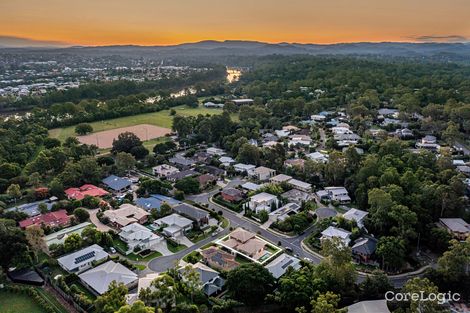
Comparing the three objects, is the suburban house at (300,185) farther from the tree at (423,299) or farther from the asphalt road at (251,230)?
the tree at (423,299)

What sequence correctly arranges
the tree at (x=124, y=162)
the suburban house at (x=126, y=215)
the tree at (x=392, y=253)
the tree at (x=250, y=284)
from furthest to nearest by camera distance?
the tree at (x=124, y=162) → the suburban house at (x=126, y=215) → the tree at (x=392, y=253) → the tree at (x=250, y=284)

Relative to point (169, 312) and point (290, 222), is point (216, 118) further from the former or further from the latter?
point (169, 312)

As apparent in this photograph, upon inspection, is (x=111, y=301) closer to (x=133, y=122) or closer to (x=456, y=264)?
(x=456, y=264)

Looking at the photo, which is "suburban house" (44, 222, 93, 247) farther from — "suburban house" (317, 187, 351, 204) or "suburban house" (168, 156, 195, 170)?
"suburban house" (317, 187, 351, 204)

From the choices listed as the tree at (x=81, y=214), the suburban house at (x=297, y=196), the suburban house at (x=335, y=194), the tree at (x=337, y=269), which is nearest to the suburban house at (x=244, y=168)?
the suburban house at (x=297, y=196)

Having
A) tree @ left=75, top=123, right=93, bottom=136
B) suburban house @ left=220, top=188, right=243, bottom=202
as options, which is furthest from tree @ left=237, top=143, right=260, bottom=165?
tree @ left=75, top=123, right=93, bottom=136

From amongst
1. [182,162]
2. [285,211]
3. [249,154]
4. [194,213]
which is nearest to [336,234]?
[285,211]
